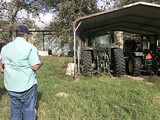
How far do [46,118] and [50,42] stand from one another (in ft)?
117

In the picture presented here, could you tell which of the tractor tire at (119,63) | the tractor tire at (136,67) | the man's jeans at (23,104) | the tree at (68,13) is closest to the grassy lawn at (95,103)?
the man's jeans at (23,104)

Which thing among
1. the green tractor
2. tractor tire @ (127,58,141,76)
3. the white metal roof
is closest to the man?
the white metal roof

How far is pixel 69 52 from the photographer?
38.8m

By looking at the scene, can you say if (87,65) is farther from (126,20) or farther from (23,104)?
(23,104)

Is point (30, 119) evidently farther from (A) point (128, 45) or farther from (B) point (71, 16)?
(B) point (71, 16)

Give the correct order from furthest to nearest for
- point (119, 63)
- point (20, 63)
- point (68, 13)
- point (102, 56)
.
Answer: point (68, 13)
point (102, 56)
point (119, 63)
point (20, 63)

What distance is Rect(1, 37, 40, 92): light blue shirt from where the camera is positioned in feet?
16.5

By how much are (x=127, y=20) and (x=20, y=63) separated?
1109 cm

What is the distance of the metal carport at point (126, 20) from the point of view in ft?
40.2

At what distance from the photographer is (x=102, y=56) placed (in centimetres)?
1413

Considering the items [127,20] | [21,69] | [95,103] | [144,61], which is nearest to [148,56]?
[144,61]

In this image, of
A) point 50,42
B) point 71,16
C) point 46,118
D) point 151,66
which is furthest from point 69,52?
point 46,118

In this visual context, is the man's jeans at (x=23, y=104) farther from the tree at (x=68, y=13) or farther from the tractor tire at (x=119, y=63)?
the tree at (x=68, y=13)

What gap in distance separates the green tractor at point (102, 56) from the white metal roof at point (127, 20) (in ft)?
2.72
